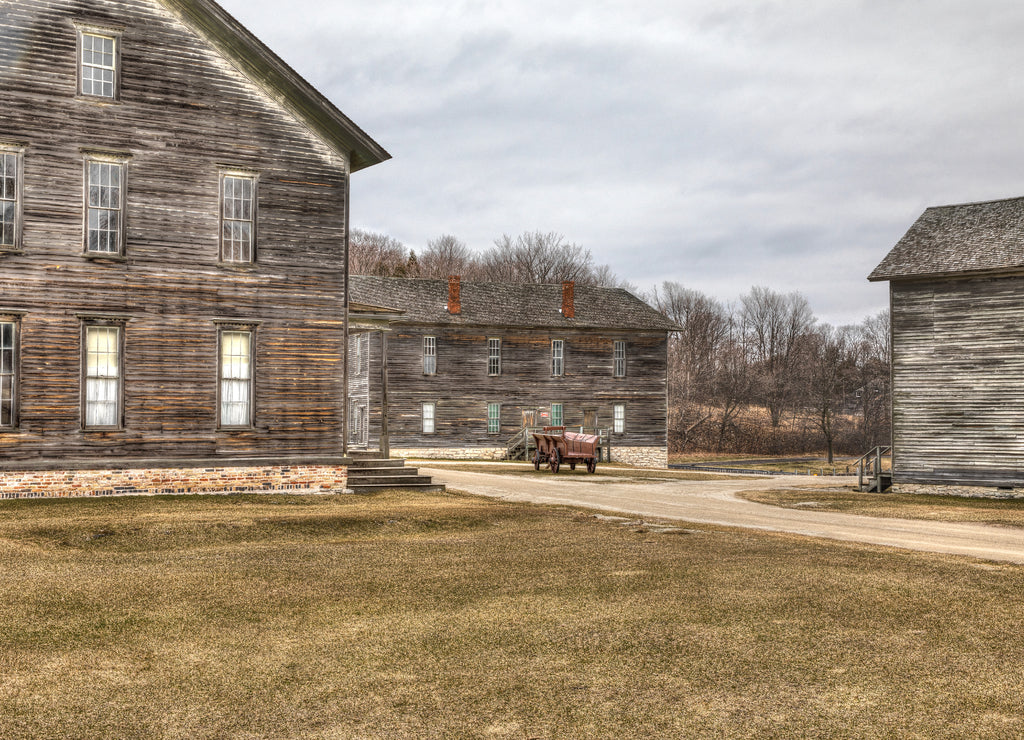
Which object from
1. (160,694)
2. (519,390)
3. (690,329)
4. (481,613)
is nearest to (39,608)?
(160,694)

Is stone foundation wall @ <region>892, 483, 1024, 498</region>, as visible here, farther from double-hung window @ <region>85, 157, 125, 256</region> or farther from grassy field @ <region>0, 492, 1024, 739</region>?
double-hung window @ <region>85, 157, 125, 256</region>

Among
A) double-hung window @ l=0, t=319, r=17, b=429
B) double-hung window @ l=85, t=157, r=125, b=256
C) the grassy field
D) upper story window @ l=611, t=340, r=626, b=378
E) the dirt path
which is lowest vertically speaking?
the dirt path

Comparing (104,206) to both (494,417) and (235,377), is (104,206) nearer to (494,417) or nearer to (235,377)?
(235,377)

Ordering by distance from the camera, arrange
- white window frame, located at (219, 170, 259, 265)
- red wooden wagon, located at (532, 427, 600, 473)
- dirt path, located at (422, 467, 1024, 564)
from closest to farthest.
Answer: dirt path, located at (422, 467, 1024, 564), white window frame, located at (219, 170, 259, 265), red wooden wagon, located at (532, 427, 600, 473)

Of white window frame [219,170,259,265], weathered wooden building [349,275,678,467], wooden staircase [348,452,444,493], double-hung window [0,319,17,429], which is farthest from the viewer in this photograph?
weathered wooden building [349,275,678,467]

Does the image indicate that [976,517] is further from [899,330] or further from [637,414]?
[637,414]

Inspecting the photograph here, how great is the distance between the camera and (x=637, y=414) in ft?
160

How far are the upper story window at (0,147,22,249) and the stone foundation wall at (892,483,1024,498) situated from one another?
2434 centimetres

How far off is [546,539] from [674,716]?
8.31 m

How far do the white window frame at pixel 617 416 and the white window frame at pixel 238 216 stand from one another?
30.1 metres

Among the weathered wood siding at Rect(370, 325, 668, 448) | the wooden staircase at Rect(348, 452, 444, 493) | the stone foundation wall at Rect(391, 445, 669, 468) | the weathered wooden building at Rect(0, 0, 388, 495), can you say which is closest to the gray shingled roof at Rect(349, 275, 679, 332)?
the weathered wood siding at Rect(370, 325, 668, 448)

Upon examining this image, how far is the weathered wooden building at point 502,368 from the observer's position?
45094mm

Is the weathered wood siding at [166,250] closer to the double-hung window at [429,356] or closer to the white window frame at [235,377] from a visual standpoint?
the white window frame at [235,377]

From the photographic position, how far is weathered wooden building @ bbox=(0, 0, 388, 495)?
61.5 ft
